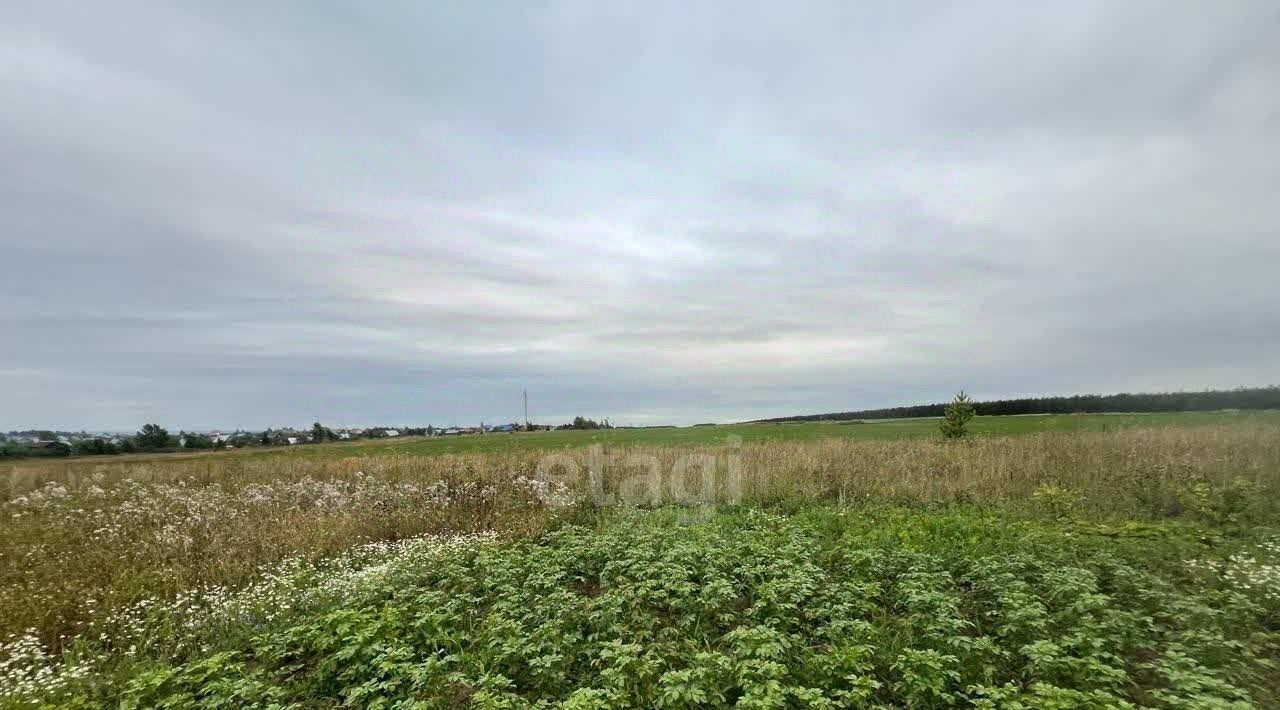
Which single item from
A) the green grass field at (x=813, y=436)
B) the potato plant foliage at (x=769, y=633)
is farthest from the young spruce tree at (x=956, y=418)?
the potato plant foliage at (x=769, y=633)

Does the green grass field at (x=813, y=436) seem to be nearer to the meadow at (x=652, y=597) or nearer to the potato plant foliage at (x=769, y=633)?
the meadow at (x=652, y=597)

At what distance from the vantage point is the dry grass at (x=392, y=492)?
322 inches

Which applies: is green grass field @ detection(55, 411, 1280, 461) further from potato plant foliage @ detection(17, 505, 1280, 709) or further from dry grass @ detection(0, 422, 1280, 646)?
potato plant foliage @ detection(17, 505, 1280, 709)

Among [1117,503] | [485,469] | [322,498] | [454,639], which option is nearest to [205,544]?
[322,498]

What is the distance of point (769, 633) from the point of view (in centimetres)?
463

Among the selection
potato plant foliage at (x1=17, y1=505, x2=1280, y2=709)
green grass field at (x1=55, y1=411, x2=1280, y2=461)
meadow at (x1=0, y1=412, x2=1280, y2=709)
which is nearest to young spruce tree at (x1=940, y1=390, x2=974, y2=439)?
green grass field at (x1=55, y1=411, x2=1280, y2=461)

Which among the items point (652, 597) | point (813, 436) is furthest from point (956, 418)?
point (652, 597)

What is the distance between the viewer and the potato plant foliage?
423cm

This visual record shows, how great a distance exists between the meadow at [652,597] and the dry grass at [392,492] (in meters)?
0.09

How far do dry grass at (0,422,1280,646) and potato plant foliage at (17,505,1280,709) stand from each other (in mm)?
2750

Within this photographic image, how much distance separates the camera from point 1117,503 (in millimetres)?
12445

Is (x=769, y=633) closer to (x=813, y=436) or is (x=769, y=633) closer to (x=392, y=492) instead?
(x=392, y=492)

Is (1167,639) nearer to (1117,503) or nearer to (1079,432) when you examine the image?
(1117,503)

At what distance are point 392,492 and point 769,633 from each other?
39.4ft
